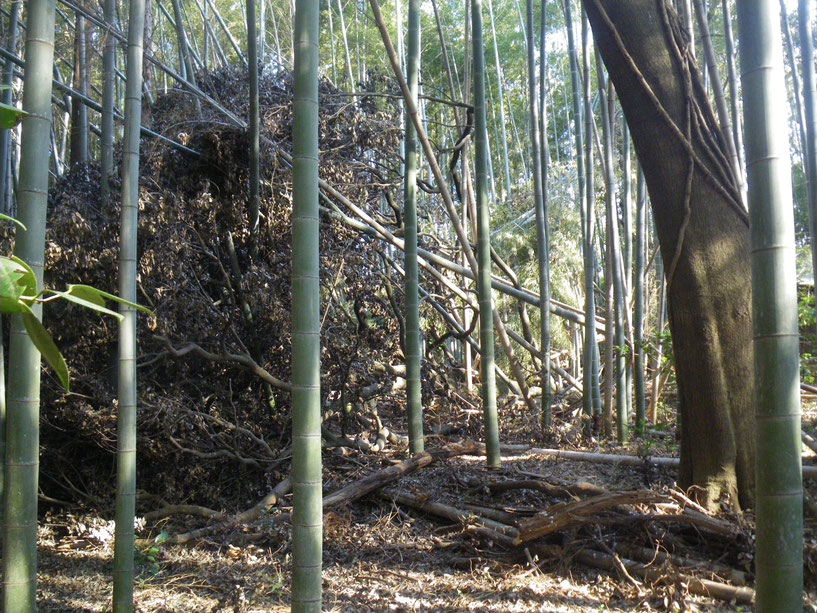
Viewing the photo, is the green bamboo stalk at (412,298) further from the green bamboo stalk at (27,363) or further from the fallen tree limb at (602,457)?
the green bamboo stalk at (27,363)

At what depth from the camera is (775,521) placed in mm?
1458

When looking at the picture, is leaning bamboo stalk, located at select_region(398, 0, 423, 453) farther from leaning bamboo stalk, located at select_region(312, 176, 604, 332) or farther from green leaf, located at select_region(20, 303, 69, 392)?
green leaf, located at select_region(20, 303, 69, 392)

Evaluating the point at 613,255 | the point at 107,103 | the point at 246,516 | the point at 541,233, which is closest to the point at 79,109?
the point at 107,103

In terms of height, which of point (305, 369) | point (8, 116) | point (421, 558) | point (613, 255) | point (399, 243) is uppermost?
point (399, 243)

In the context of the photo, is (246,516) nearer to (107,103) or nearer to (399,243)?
(399,243)

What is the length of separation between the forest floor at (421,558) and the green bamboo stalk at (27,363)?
1.17 metres

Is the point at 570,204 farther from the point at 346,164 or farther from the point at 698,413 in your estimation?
the point at 698,413

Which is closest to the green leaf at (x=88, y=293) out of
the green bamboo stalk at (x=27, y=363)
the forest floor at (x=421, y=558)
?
the green bamboo stalk at (x=27, y=363)

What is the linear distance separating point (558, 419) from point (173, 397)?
10.7ft

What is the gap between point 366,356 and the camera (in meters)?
5.40

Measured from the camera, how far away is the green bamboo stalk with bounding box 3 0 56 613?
2.07 m

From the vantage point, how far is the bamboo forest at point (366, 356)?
2.11m

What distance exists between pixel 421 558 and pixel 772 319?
2.60 m

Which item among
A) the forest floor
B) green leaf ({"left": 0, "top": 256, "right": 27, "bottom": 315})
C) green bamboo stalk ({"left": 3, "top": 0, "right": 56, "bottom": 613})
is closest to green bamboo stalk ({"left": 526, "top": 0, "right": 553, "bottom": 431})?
the forest floor
